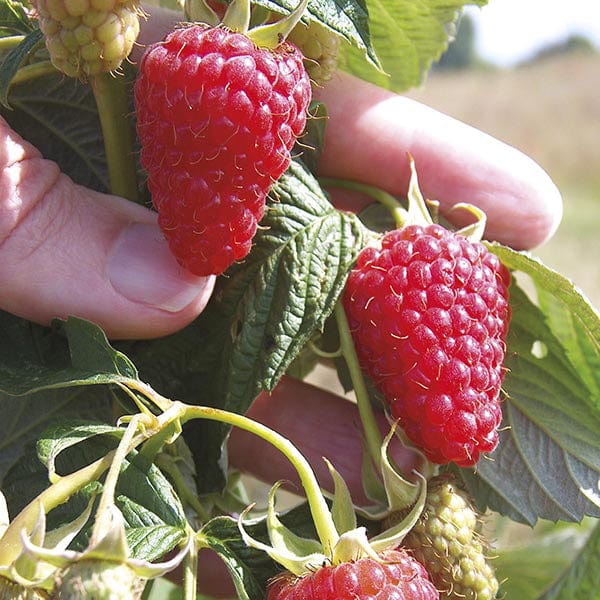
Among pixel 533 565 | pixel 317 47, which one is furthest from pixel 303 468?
pixel 533 565

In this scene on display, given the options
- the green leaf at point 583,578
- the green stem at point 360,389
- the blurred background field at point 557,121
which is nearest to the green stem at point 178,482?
the green stem at point 360,389

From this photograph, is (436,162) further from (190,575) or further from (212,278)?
(190,575)

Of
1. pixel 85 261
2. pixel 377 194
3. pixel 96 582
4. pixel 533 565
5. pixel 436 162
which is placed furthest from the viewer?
pixel 533 565

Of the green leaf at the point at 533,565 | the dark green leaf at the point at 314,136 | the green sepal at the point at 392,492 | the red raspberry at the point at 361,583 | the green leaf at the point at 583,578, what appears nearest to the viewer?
the red raspberry at the point at 361,583

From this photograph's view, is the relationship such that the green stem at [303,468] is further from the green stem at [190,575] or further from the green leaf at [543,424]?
the green leaf at [543,424]

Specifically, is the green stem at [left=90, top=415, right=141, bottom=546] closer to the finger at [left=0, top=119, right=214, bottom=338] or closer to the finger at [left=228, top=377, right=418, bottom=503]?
the finger at [left=0, top=119, right=214, bottom=338]

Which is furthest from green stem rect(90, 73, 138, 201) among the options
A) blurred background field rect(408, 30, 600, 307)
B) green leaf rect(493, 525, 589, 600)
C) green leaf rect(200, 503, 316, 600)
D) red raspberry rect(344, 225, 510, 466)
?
blurred background field rect(408, 30, 600, 307)
